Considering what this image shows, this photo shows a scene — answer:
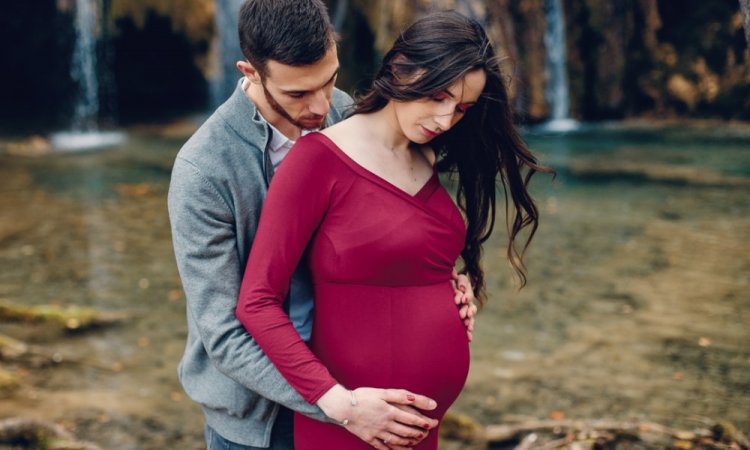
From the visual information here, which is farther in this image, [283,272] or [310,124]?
[310,124]

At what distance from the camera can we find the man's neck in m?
2.00

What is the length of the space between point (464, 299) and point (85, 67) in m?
16.3

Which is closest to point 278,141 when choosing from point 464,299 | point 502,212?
point 464,299

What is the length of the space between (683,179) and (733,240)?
2.74 metres

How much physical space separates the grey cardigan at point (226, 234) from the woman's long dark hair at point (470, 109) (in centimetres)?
31

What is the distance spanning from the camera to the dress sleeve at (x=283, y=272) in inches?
68.9

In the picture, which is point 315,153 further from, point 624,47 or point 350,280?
point 624,47

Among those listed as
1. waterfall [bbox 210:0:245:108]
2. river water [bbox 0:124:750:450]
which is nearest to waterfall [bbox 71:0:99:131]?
waterfall [bbox 210:0:245:108]

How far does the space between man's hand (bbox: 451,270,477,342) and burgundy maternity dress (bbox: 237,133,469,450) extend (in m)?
0.09

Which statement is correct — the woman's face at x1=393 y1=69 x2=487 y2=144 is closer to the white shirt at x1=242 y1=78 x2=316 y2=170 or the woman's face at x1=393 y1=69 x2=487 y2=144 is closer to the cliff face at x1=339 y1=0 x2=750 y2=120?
the white shirt at x1=242 y1=78 x2=316 y2=170

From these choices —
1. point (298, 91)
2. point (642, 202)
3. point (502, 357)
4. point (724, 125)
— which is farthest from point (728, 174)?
point (298, 91)

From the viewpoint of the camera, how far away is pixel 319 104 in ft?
6.47

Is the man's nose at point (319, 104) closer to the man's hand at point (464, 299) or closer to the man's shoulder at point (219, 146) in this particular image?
the man's shoulder at point (219, 146)

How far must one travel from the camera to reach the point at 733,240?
718 cm
